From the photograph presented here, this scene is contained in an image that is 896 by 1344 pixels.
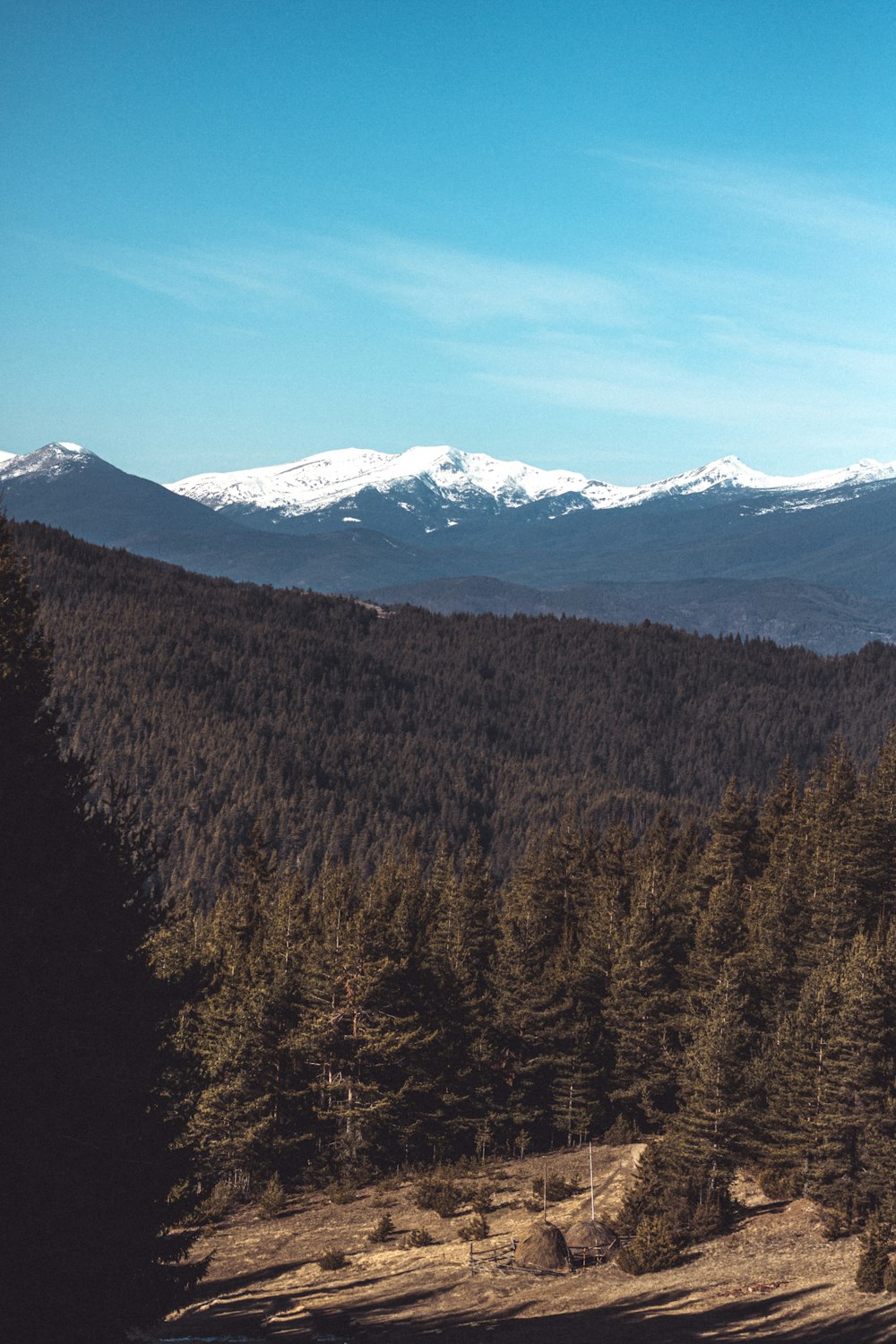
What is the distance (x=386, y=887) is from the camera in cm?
7788

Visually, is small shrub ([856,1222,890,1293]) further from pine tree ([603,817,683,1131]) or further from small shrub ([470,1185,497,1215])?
pine tree ([603,817,683,1131])

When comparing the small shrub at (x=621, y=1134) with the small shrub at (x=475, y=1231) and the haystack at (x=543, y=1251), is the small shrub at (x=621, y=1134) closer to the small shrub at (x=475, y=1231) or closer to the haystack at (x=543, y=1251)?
the small shrub at (x=475, y=1231)

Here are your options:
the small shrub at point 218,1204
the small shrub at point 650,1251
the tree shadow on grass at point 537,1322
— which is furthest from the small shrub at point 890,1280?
the small shrub at point 218,1204

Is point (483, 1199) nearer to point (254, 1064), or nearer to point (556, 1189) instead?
point (556, 1189)

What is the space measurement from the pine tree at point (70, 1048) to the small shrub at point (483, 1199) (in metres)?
31.5

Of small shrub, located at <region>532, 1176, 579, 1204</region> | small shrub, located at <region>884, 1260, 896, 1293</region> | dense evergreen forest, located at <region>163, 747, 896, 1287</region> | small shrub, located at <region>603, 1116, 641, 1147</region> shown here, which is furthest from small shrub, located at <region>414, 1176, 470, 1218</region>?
small shrub, located at <region>884, 1260, 896, 1293</region>

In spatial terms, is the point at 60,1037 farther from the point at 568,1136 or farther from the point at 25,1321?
the point at 568,1136

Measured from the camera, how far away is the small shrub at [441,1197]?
55.6m

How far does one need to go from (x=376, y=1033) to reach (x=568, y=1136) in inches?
541

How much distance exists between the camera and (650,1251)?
4728cm

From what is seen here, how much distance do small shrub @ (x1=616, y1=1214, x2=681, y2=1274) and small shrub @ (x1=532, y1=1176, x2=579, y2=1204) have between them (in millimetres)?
7829

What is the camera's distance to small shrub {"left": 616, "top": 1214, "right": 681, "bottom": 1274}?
154 feet

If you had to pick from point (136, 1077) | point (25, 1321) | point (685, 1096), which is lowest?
point (685, 1096)

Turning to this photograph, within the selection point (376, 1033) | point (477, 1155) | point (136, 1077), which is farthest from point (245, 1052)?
point (136, 1077)
